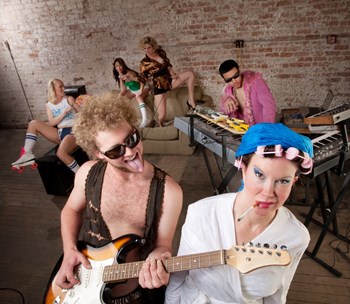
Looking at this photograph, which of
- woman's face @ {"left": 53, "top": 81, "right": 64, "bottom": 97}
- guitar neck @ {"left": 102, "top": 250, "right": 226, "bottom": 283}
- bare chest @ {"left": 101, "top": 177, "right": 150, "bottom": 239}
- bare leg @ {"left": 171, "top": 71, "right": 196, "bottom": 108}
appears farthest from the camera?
bare leg @ {"left": 171, "top": 71, "right": 196, "bottom": 108}

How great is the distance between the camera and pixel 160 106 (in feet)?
15.3

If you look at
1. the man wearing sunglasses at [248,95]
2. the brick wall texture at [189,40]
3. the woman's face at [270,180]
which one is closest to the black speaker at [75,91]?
the brick wall texture at [189,40]

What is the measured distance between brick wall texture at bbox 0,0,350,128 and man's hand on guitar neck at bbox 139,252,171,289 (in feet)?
14.2

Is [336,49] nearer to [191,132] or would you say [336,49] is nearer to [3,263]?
[191,132]

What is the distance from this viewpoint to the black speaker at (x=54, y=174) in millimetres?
3836

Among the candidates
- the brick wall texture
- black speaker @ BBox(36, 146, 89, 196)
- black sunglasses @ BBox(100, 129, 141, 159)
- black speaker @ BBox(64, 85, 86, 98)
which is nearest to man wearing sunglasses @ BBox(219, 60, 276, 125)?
black sunglasses @ BBox(100, 129, 141, 159)

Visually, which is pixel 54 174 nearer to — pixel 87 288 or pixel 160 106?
pixel 160 106

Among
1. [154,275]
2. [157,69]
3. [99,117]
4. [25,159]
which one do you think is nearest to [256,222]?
[154,275]

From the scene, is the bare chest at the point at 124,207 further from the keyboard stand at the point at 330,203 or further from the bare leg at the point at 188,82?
the bare leg at the point at 188,82

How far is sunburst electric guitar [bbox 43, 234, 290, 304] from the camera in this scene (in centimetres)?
119

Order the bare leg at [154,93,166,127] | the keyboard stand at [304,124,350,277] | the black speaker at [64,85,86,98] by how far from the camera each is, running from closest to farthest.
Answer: the keyboard stand at [304,124,350,277] < the bare leg at [154,93,166,127] < the black speaker at [64,85,86,98]

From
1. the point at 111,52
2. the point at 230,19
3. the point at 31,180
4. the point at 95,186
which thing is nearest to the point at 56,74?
the point at 111,52

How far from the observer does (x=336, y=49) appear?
4.37m

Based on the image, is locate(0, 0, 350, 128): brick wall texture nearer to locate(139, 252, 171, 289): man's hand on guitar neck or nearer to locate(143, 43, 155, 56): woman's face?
locate(143, 43, 155, 56): woman's face
